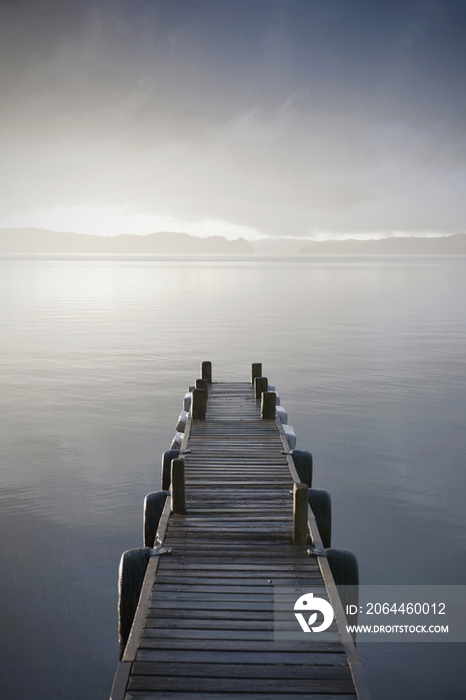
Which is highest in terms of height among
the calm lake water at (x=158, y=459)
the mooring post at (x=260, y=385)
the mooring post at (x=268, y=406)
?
the mooring post at (x=260, y=385)

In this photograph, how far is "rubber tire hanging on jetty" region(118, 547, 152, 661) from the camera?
7.30 m

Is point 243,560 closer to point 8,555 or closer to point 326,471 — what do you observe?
point 8,555

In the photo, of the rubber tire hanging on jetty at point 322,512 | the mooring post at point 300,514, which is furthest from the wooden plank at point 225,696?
the rubber tire hanging on jetty at point 322,512

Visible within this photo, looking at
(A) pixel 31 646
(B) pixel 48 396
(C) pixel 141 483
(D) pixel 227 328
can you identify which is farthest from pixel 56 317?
(A) pixel 31 646

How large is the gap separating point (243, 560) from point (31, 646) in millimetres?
3919

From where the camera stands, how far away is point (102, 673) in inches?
334

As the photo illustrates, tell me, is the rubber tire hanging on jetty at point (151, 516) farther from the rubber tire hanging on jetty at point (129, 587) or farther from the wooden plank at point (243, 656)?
the wooden plank at point (243, 656)

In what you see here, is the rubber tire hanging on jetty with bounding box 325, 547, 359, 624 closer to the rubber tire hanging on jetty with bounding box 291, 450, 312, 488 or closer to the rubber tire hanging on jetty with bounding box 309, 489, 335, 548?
the rubber tire hanging on jetty with bounding box 309, 489, 335, 548

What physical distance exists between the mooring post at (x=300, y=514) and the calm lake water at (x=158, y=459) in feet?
7.83

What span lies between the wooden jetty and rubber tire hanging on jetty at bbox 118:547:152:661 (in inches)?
5.3

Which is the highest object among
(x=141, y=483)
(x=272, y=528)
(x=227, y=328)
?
(x=227, y=328)

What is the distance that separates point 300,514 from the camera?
823 centimetres

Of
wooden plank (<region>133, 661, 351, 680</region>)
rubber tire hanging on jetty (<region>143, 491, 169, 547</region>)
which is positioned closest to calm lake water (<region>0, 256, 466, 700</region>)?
rubber tire hanging on jetty (<region>143, 491, 169, 547</region>)

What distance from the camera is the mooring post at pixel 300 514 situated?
26.8 ft
